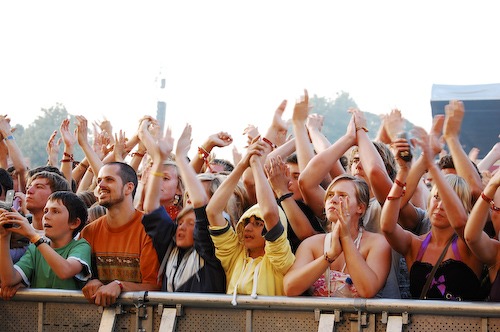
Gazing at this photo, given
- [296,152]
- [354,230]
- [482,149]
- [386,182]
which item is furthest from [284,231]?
[482,149]

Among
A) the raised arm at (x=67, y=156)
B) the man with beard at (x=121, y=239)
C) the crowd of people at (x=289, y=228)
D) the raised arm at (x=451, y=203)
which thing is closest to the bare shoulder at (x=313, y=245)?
the crowd of people at (x=289, y=228)

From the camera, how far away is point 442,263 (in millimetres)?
5570

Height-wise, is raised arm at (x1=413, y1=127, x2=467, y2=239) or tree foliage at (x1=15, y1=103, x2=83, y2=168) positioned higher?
tree foliage at (x1=15, y1=103, x2=83, y2=168)

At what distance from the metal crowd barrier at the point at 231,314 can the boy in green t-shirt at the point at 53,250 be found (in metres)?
0.25

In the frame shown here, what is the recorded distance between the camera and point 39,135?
68938mm

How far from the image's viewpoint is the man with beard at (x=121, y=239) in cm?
636

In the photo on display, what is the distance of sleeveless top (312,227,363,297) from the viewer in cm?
565

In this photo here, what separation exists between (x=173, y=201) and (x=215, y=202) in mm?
1359

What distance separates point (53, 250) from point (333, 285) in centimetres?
201

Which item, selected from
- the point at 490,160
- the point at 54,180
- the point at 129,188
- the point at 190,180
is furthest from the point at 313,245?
the point at 490,160

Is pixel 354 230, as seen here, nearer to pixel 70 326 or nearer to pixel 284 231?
pixel 284 231

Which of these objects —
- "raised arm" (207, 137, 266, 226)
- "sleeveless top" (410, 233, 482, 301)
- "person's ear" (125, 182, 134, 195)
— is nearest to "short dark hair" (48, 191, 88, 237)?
"person's ear" (125, 182, 134, 195)

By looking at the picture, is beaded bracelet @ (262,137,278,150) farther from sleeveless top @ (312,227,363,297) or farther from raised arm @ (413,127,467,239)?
raised arm @ (413,127,467,239)

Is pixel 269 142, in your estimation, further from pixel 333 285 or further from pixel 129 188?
pixel 333 285
